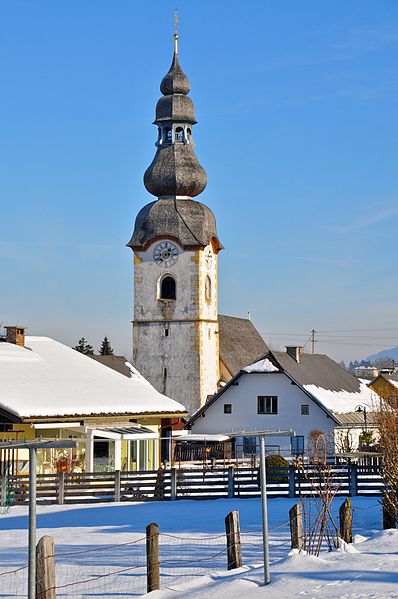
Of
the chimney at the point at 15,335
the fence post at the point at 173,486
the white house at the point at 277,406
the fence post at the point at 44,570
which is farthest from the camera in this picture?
the white house at the point at 277,406

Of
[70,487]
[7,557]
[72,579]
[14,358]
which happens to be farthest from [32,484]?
[14,358]

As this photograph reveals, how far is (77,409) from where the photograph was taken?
1268 inches

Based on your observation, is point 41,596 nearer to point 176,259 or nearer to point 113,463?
point 113,463

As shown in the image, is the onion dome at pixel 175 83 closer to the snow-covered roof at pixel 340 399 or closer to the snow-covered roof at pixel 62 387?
the snow-covered roof at pixel 340 399

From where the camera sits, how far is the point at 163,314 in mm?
65438

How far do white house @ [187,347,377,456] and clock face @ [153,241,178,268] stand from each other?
1131cm

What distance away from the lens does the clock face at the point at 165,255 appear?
65.1 meters

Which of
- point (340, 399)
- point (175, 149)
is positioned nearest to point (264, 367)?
point (340, 399)

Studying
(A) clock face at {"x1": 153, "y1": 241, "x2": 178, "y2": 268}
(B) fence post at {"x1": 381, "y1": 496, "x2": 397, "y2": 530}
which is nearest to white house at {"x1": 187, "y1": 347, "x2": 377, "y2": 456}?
(A) clock face at {"x1": 153, "y1": 241, "x2": 178, "y2": 268}

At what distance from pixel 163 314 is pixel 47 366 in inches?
1113

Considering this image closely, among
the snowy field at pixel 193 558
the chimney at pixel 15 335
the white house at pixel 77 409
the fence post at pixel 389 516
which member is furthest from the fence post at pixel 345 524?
the chimney at pixel 15 335

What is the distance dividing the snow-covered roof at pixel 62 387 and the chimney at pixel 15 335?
1.31 ft

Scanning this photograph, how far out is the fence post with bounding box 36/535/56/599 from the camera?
11.7m

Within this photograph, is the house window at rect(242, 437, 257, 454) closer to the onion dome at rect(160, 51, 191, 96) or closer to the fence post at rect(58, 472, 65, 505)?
the onion dome at rect(160, 51, 191, 96)
